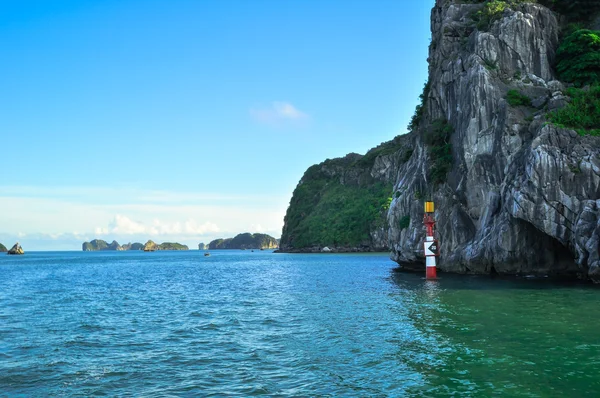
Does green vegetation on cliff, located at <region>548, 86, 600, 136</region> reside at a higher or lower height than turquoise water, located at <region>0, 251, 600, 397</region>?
higher

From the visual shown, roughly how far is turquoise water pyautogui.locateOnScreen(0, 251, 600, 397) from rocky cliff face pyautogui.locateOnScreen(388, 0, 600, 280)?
741 cm

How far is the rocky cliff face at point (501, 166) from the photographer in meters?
36.2

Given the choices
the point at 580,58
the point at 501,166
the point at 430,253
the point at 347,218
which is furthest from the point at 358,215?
the point at 430,253

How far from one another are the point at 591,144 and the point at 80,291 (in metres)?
45.1

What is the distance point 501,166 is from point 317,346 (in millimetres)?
33496

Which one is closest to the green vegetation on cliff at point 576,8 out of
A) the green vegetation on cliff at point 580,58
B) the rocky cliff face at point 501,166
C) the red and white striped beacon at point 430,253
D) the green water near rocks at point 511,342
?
the rocky cliff face at point 501,166

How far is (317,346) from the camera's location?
58.9 feet

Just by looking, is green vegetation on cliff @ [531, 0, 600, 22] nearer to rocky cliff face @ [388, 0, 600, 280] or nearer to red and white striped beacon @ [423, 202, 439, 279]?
rocky cliff face @ [388, 0, 600, 280]

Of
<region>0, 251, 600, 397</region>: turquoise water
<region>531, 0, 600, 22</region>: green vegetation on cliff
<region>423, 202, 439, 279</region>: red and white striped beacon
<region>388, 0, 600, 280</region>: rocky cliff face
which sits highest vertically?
<region>531, 0, 600, 22</region>: green vegetation on cliff

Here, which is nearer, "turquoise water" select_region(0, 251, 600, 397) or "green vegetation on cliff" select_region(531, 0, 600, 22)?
"turquoise water" select_region(0, 251, 600, 397)

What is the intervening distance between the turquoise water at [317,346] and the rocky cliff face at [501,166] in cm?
741

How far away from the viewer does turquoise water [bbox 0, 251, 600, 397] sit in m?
13.2

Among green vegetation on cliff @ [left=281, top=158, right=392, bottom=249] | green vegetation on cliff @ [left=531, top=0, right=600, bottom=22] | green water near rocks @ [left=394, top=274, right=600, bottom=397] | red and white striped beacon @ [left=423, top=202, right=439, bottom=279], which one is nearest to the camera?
green water near rocks @ [left=394, top=274, right=600, bottom=397]

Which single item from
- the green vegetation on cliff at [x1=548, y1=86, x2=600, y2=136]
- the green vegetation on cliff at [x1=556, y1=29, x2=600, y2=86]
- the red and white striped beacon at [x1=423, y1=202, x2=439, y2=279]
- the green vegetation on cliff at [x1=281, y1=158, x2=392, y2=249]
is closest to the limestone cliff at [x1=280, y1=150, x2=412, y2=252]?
the green vegetation on cliff at [x1=281, y1=158, x2=392, y2=249]
